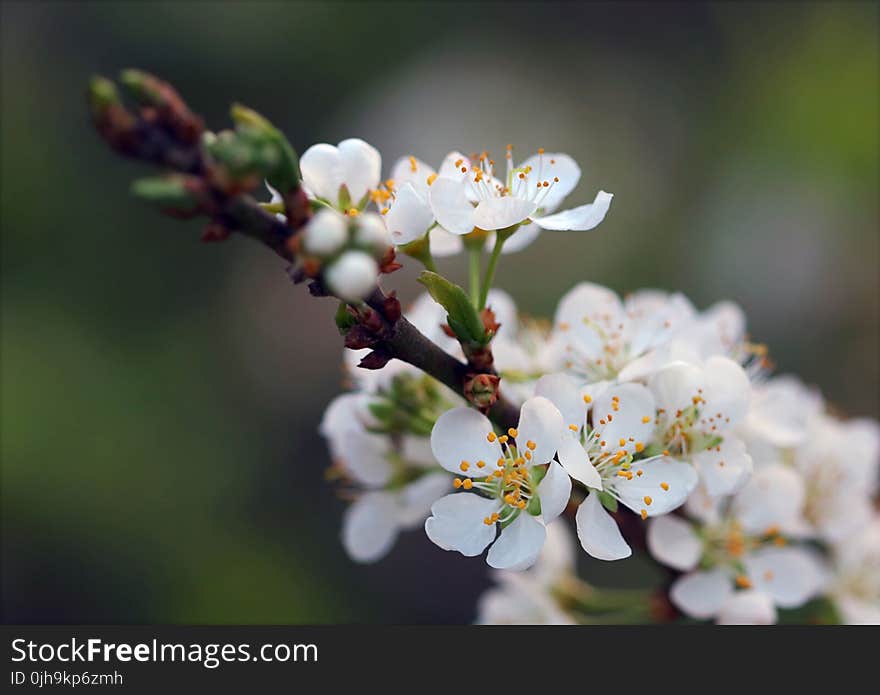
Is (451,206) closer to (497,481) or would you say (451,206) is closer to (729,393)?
(497,481)

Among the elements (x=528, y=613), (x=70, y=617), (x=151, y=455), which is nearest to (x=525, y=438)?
(x=528, y=613)

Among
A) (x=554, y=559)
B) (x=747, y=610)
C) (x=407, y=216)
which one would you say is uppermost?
(x=407, y=216)

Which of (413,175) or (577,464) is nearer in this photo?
(577,464)

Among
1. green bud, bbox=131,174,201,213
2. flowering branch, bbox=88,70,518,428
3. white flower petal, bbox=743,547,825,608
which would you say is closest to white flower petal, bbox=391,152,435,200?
flowering branch, bbox=88,70,518,428

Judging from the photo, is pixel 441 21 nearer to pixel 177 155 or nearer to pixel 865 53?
pixel 865 53

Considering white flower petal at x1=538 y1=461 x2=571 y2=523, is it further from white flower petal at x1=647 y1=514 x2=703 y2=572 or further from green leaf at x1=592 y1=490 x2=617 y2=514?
white flower petal at x1=647 y1=514 x2=703 y2=572

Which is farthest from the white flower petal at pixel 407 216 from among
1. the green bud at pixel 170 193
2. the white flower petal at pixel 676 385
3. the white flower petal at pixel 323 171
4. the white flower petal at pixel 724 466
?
the white flower petal at pixel 724 466

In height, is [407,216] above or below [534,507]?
above

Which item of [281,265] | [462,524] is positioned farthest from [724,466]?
[281,265]

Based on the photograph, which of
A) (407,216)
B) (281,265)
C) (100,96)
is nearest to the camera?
(100,96)
